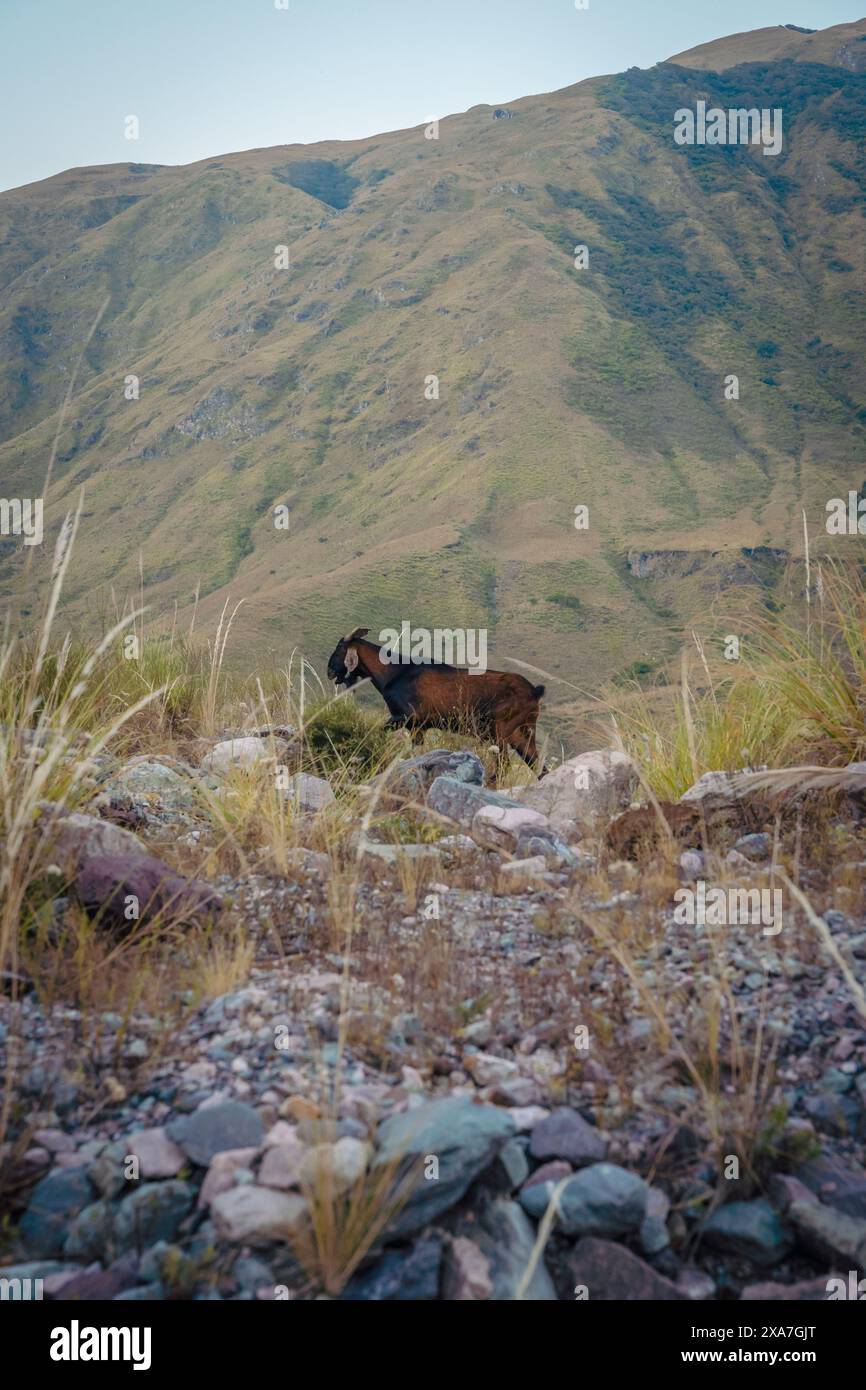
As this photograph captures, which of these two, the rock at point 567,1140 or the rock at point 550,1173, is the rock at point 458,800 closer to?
the rock at point 567,1140

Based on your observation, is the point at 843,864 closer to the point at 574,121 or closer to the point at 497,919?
the point at 497,919

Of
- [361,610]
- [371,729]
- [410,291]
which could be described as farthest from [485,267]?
[371,729]

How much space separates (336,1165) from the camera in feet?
7.14

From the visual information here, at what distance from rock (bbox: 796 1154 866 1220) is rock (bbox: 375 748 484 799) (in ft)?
13.4

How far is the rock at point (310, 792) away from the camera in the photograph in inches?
221

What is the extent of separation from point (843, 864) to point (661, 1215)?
2181mm

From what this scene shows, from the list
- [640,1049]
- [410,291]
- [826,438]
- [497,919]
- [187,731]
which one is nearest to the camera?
[640,1049]

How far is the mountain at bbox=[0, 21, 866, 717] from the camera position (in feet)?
252

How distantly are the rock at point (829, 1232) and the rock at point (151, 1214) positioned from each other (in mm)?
1426

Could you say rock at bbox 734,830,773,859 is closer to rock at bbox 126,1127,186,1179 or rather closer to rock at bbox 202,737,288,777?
rock at bbox 202,737,288,777

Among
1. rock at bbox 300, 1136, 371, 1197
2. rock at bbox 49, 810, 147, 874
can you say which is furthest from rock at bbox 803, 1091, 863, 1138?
rock at bbox 49, 810, 147, 874

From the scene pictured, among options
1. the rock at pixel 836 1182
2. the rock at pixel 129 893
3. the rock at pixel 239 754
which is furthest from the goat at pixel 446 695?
the rock at pixel 836 1182
